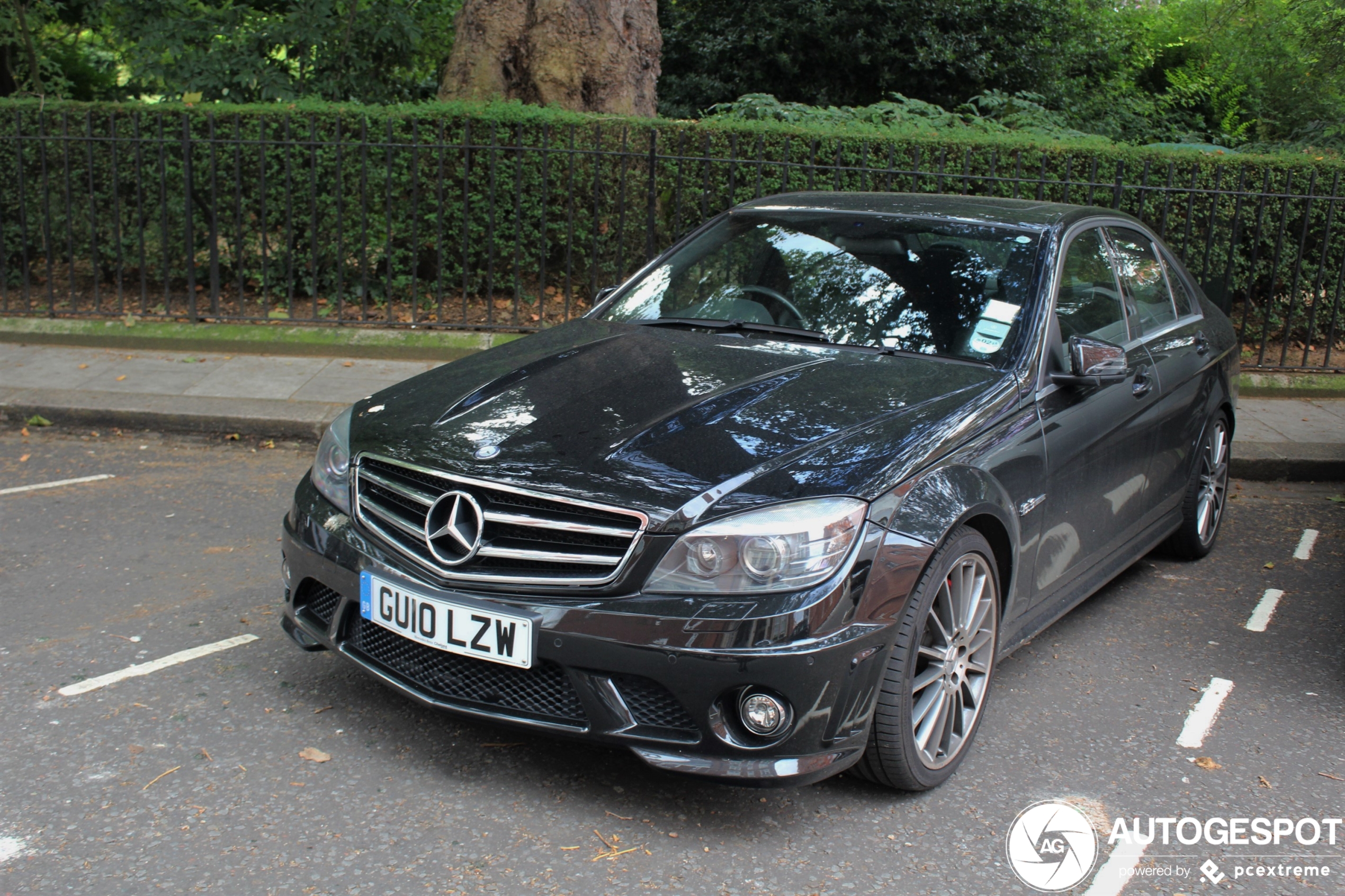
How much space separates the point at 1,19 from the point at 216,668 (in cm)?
1177

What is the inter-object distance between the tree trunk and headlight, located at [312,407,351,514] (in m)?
7.77

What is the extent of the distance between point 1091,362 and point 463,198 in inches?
253

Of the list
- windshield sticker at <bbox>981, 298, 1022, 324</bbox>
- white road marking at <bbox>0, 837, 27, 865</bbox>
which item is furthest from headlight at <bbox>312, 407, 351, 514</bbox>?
windshield sticker at <bbox>981, 298, 1022, 324</bbox>

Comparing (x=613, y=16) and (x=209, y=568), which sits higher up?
(x=613, y=16)

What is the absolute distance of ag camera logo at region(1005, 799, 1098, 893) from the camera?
9.41ft

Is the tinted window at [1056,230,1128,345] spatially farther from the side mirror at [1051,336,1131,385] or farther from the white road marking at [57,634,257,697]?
the white road marking at [57,634,257,697]

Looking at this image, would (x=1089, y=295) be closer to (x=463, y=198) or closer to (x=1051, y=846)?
(x=1051, y=846)

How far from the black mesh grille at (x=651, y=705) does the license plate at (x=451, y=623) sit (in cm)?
24

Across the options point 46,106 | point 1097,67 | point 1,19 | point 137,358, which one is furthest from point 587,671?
point 1097,67

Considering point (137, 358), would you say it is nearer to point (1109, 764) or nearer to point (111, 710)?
point (111, 710)

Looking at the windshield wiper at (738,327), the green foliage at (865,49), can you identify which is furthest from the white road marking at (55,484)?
the green foliage at (865,49)

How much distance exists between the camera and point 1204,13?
20406 millimetres

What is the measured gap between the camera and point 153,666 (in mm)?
3811

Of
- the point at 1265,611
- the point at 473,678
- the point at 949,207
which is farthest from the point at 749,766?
the point at 1265,611
